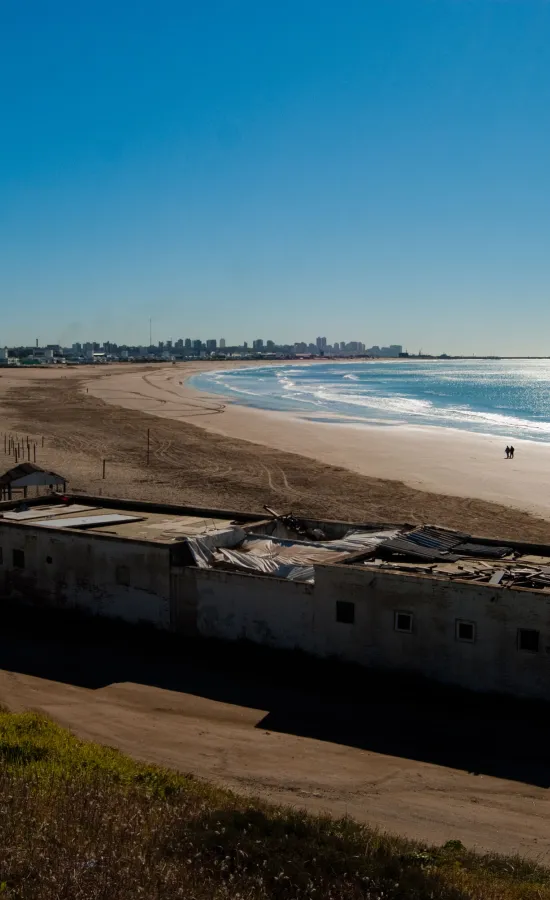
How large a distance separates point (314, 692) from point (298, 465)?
96.8 feet

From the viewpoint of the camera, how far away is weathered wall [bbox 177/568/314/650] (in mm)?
17453

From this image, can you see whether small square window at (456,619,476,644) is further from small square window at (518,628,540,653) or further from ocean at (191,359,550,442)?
ocean at (191,359,550,442)

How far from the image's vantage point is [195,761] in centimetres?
1370

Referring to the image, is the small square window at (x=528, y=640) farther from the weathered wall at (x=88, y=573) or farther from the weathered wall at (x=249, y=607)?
the weathered wall at (x=88, y=573)

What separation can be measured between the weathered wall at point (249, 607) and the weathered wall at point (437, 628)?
0.42m

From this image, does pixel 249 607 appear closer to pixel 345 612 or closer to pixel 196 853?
pixel 345 612

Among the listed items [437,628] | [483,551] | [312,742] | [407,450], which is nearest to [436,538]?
[483,551]

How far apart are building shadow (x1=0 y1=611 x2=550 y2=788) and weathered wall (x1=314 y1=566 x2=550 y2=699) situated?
311 mm

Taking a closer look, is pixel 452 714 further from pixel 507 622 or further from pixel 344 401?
pixel 344 401

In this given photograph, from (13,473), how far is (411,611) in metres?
16.8

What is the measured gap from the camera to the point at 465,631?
1576 centimetres

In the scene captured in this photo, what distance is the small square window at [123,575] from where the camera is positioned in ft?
64.0

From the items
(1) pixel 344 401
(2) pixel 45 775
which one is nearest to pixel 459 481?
(2) pixel 45 775

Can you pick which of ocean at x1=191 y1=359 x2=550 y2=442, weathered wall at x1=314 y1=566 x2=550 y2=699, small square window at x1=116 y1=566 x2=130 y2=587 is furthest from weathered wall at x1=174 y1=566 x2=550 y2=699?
ocean at x1=191 y1=359 x2=550 y2=442
